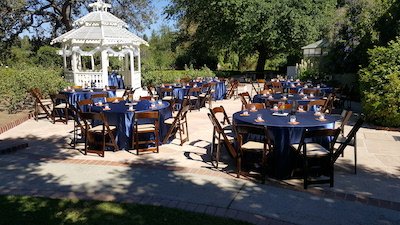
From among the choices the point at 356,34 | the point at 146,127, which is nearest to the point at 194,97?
the point at 146,127

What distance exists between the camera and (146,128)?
24.3 feet

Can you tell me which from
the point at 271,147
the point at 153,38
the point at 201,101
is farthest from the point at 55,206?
the point at 153,38

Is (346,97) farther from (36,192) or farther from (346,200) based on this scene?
(36,192)

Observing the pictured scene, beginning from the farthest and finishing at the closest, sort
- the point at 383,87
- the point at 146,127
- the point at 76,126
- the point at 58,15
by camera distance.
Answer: the point at 58,15 → the point at 383,87 → the point at 76,126 → the point at 146,127

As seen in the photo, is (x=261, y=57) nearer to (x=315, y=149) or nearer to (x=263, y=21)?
(x=263, y=21)

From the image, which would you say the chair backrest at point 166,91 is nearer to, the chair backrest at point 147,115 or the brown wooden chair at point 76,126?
the brown wooden chair at point 76,126

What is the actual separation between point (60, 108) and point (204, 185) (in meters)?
6.87

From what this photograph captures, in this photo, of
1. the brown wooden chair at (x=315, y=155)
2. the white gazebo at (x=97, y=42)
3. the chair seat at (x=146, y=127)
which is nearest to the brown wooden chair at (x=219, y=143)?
the brown wooden chair at (x=315, y=155)

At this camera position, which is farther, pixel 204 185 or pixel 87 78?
pixel 87 78

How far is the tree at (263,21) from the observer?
82.1ft

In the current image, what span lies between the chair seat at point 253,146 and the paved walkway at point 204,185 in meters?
0.50

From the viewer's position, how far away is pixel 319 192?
513cm

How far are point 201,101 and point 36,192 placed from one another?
8.88 meters

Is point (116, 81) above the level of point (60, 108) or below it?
above
